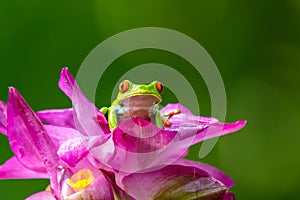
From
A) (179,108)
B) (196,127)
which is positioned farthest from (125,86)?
(179,108)

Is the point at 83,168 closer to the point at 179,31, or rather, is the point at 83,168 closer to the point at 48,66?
the point at 48,66

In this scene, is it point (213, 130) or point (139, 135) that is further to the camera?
point (213, 130)

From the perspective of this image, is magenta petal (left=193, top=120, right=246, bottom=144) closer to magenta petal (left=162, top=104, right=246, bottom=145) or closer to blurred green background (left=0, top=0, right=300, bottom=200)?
magenta petal (left=162, top=104, right=246, bottom=145)

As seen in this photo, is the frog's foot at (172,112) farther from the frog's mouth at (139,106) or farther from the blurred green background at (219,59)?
A: the blurred green background at (219,59)

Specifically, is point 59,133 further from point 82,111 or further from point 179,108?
point 179,108

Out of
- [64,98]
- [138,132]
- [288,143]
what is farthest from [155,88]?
[288,143]

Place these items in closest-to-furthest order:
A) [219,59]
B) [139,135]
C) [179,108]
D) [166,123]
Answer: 1. [139,135]
2. [166,123]
3. [179,108]
4. [219,59]

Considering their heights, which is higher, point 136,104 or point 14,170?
point 136,104

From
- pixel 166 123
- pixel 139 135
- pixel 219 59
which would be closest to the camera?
pixel 139 135
